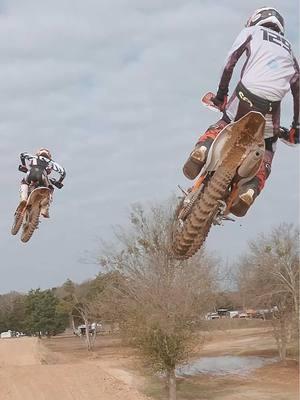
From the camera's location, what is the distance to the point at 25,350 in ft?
151

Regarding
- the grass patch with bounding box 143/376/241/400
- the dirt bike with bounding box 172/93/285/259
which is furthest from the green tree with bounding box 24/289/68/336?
the dirt bike with bounding box 172/93/285/259

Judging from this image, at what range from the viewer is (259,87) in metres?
4.69

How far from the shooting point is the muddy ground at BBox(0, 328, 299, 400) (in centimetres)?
3288

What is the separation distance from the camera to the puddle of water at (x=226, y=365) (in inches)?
1694

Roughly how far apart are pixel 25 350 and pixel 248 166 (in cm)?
4348

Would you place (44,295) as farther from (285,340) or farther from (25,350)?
(285,340)

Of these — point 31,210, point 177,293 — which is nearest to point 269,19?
point 31,210

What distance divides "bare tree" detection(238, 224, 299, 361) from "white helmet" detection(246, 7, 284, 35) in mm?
33881

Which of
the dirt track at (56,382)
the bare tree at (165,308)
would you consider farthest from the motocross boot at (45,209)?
the dirt track at (56,382)

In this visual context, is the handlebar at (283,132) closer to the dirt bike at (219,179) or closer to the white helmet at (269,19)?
the dirt bike at (219,179)

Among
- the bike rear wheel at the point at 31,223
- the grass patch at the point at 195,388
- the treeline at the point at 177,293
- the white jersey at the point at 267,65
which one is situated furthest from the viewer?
the grass patch at the point at 195,388

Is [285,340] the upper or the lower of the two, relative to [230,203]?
lower

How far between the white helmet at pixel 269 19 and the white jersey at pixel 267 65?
160mm

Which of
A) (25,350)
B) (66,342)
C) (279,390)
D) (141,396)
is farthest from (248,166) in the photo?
(66,342)
